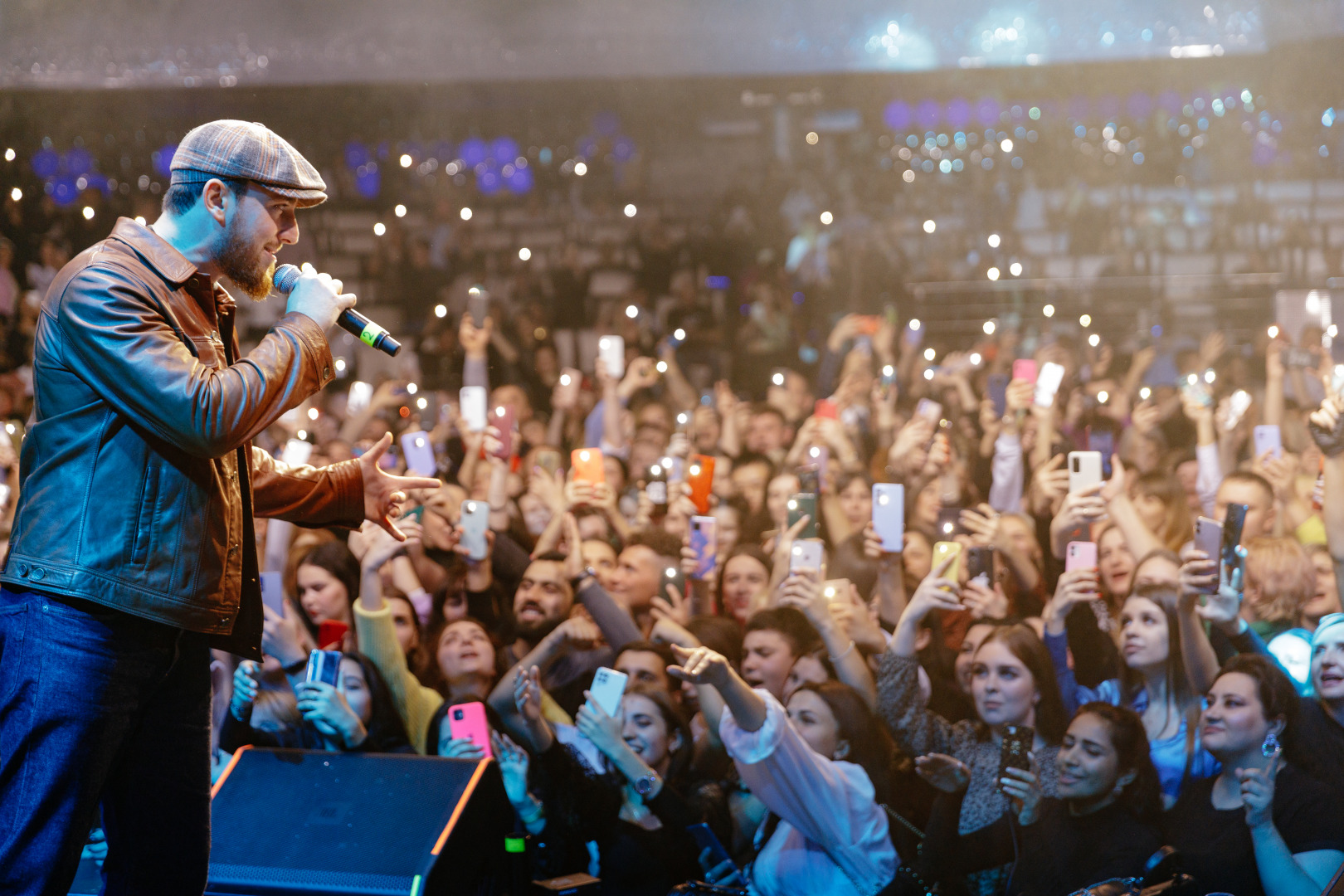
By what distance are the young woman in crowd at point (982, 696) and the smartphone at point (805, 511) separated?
21.8 inches

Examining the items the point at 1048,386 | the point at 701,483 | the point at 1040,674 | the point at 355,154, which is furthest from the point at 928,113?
the point at 1040,674

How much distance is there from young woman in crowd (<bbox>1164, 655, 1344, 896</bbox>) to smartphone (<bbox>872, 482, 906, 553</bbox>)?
0.81 meters

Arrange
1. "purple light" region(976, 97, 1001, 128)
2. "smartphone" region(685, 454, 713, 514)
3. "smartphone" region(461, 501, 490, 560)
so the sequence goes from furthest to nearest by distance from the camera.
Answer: "purple light" region(976, 97, 1001, 128) → "smartphone" region(685, 454, 713, 514) → "smartphone" region(461, 501, 490, 560)

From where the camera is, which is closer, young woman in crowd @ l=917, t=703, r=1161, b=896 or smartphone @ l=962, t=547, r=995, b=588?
young woman in crowd @ l=917, t=703, r=1161, b=896

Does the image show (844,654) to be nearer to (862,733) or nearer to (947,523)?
(862,733)

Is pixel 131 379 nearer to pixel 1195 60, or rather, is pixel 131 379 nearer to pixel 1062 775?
pixel 1062 775

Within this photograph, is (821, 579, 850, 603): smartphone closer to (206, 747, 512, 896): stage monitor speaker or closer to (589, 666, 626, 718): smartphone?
(589, 666, 626, 718): smartphone

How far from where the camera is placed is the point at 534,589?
3.04 metres

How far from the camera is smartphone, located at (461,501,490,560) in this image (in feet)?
10.3

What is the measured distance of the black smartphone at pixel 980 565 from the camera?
8.89 ft

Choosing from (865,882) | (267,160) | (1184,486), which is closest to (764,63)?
(1184,486)

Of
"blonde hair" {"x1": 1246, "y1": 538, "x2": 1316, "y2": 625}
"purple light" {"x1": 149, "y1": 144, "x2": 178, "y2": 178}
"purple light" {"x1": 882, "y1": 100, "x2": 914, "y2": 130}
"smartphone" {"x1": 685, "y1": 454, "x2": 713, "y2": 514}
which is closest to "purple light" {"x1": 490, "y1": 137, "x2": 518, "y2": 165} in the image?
"purple light" {"x1": 149, "y1": 144, "x2": 178, "y2": 178}

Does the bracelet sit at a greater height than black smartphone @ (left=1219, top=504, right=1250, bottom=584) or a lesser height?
lesser

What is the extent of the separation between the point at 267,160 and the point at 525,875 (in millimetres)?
1510
